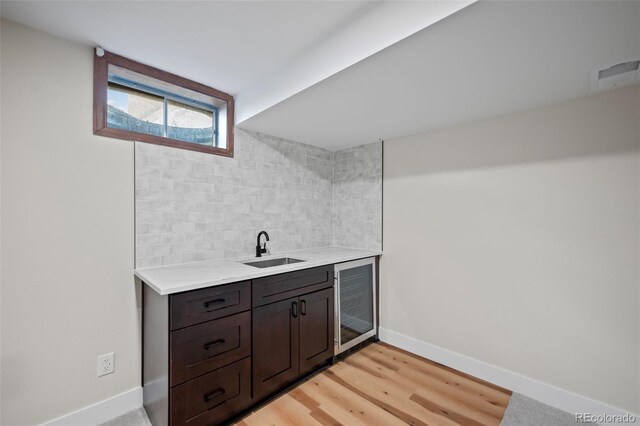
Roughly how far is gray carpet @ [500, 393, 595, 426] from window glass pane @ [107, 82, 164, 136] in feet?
10.1

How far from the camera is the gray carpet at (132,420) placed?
1678mm

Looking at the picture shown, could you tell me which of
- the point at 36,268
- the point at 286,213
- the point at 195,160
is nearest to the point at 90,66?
the point at 195,160

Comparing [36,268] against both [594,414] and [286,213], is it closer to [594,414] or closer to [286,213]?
[286,213]

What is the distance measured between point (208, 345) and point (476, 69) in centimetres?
213

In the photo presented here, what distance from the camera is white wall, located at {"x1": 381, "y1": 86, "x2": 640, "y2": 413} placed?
166cm

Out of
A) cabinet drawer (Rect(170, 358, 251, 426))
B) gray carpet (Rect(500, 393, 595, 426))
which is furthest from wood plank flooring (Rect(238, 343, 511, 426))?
cabinet drawer (Rect(170, 358, 251, 426))

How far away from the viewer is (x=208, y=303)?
1.57 m

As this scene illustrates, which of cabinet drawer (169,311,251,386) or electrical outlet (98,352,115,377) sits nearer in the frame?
cabinet drawer (169,311,251,386)

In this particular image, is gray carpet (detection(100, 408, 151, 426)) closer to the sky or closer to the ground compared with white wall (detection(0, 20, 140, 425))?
closer to the ground

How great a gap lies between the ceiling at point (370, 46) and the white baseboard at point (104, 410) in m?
2.13

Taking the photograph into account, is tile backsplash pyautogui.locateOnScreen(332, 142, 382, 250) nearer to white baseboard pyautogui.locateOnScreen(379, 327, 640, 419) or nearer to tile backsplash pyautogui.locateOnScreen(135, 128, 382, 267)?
tile backsplash pyautogui.locateOnScreen(135, 128, 382, 267)

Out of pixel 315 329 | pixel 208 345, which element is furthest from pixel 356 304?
pixel 208 345

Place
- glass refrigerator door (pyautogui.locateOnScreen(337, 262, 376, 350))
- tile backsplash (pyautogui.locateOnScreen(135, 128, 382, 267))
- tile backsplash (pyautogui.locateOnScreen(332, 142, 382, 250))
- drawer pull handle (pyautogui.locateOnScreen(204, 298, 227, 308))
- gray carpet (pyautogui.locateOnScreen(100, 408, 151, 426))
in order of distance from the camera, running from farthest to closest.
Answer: tile backsplash (pyautogui.locateOnScreen(332, 142, 382, 250)) → glass refrigerator door (pyautogui.locateOnScreen(337, 262, 376, 350)) → tile backsplash (pyautogui.locateOnScreen(135, 128, 382, 267)) → gray carpet (pyautogui.locateOnScreen(100, 408, 151, 426)) → drawer pull handle (pyautogui.locateOnScreen(204, 298, 227, 308))

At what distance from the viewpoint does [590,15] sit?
1077 millimetres
